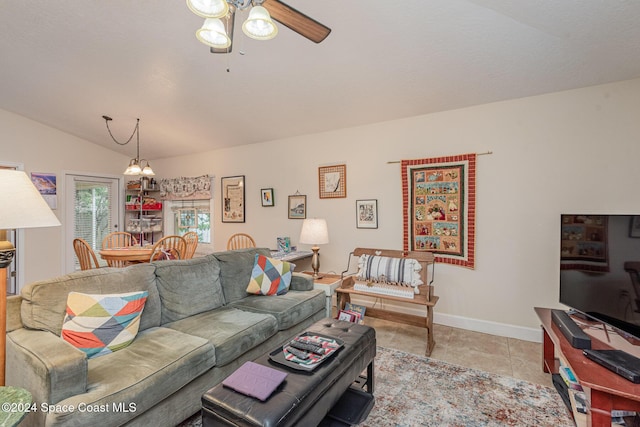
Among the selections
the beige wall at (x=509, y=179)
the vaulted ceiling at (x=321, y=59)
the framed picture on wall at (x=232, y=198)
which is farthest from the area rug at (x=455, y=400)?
the framed picture on wall at (x=232, y=198)

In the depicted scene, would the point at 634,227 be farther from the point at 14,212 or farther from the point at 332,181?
the point at 14,212

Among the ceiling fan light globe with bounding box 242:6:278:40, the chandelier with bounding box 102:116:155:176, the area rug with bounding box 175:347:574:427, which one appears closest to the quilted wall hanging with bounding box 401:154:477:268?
the area rug with bounding box 175:347:574:427

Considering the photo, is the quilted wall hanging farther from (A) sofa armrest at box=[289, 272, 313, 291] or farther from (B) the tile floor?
(A) sofa armrest at box=[289, 272, 313, 291]

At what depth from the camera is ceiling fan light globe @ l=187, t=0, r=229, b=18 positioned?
1.26m

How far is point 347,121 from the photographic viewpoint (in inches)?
141

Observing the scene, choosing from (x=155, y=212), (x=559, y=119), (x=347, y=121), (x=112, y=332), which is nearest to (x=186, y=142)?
(x=155, y=212)

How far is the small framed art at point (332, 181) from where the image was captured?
379 cm

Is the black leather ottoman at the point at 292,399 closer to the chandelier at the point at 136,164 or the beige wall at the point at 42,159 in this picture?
the chandelier at the point at 136,164

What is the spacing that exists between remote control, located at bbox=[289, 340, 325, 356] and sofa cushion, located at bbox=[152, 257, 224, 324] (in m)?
1.02

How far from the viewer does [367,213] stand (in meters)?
3.62

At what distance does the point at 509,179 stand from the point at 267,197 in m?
3.13

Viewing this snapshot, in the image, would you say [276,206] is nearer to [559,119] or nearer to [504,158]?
[504,158]

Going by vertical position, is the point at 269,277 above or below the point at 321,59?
below

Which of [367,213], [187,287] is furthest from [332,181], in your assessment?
[187,287]
